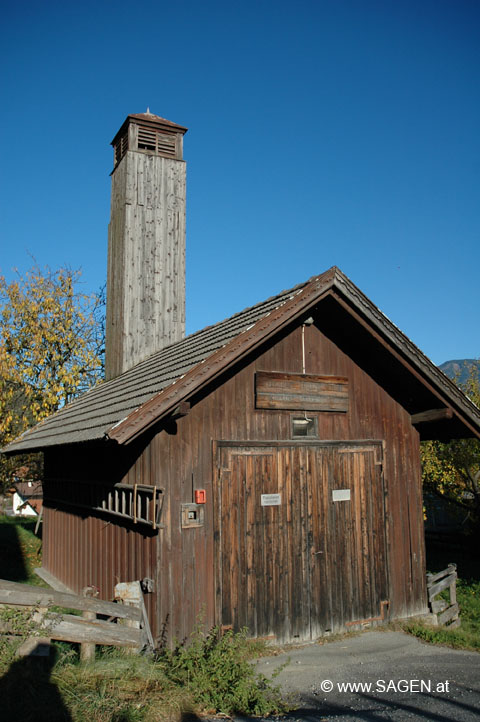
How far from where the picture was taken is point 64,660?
241 inches

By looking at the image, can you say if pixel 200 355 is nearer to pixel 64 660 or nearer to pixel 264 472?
pixel 264 472

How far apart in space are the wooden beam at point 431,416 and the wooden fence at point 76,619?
5752 millimetres

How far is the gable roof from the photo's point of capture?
7363 millimetres

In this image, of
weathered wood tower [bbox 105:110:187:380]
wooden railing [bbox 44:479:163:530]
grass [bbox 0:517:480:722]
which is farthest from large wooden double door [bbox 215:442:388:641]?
weathered wood tower [bbox 105:110:187:380]

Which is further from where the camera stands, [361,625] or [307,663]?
[361,625]

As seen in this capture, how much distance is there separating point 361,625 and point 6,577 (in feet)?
26.8

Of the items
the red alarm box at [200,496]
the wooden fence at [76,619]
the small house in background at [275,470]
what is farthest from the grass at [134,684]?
the red alarm box at [200,496]

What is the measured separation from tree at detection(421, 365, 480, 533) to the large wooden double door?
1154 centimetres

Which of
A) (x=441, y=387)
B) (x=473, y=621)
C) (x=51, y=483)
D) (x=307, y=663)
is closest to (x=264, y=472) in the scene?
(x=307, y=663)

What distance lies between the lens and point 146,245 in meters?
15.1

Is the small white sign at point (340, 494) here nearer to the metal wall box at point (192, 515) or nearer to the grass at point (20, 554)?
the metal wall box at point (192, 515)

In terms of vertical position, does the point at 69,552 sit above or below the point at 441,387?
below

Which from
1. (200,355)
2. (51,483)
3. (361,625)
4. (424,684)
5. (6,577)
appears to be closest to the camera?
(424,684)

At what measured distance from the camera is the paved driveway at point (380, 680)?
19.8 feet
